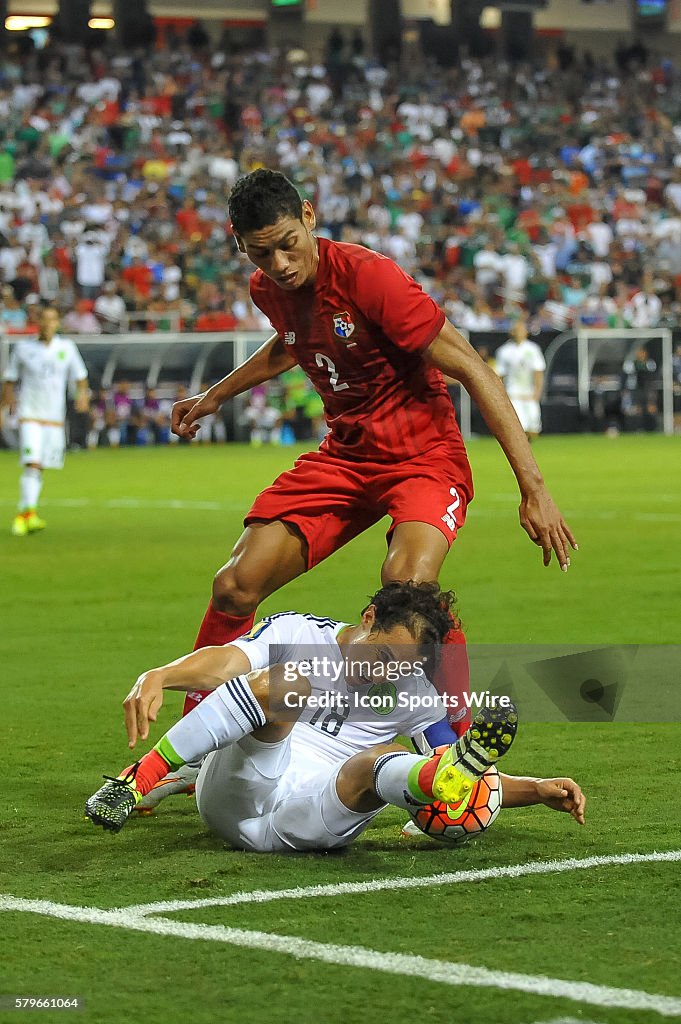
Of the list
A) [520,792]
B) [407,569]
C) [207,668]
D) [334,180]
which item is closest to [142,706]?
[207,668]

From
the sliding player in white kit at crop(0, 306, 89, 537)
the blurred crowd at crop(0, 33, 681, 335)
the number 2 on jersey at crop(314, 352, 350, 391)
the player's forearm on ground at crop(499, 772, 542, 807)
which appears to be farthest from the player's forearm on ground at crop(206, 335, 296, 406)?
the blurred crowd at crop(0, 33, 681, 335)

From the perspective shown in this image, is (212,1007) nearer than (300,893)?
Yes

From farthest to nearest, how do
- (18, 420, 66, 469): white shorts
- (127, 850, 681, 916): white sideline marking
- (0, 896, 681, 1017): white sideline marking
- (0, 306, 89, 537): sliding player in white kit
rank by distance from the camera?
(0, 306, 89, 537): sliding player in white kit
(18, 420, 66, 469): white shorts
(127, 850, 681, 916): white sideline marking
(0, 896, 681, 1017): white sideline marking

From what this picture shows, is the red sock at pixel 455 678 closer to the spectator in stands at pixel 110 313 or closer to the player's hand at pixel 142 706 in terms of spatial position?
the player's hand at pixel 142 706

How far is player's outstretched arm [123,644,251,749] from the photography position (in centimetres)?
460

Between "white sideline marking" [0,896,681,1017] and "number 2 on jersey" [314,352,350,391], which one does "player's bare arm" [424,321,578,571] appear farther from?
"white sideline marking" [0,896,681,1017]

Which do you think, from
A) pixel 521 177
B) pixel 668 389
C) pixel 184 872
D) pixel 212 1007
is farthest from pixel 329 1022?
pixel 521 177

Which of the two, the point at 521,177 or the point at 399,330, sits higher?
the point at 521,177

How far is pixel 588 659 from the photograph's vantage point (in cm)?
689

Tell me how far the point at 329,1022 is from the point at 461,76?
38077 mm

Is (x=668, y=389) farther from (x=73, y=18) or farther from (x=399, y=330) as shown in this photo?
(x=399, y=330)

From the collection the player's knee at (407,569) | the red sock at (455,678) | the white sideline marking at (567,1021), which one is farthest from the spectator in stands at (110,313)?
the white sideline marking at (567,1021)

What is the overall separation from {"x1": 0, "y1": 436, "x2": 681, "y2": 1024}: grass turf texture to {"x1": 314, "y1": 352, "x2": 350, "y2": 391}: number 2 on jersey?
149cm

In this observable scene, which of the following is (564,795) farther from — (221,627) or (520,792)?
(221,627)
